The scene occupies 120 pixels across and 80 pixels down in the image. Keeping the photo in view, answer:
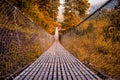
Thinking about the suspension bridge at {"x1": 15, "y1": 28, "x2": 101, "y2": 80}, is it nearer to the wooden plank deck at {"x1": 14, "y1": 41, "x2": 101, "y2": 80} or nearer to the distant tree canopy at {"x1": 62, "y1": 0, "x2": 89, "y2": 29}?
the wooden plank deck at {"x1": 14, "y1": 41, "x2": 101, "y2": 80}

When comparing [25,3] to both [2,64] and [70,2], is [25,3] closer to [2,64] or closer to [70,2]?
[2,64]

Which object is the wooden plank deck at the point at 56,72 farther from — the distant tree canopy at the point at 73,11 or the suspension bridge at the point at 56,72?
the distant tree canopy at the point at 73,11

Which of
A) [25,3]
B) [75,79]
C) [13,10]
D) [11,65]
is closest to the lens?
[75,79]

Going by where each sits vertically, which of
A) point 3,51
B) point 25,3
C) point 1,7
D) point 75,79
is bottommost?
point 75,79

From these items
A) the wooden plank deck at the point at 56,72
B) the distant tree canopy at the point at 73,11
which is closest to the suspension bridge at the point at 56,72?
the wooden plank deck at the point at 56,72

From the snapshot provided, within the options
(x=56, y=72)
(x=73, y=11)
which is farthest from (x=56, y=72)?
(x=73, y=11)

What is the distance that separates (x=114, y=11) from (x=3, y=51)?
1979mm

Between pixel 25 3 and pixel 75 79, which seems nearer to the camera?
pixel 75 79

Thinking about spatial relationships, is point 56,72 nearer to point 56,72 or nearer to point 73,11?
point 56,72

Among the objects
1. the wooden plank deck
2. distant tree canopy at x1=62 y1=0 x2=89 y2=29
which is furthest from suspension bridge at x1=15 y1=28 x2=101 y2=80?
distant tree canopy at x1=62 y1=0 x2=89 y2=29

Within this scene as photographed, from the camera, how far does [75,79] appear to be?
4.25 meters

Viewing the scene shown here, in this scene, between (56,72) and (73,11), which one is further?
(73,11)

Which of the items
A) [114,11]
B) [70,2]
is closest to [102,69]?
[114,11]

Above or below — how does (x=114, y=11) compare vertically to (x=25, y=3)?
below
